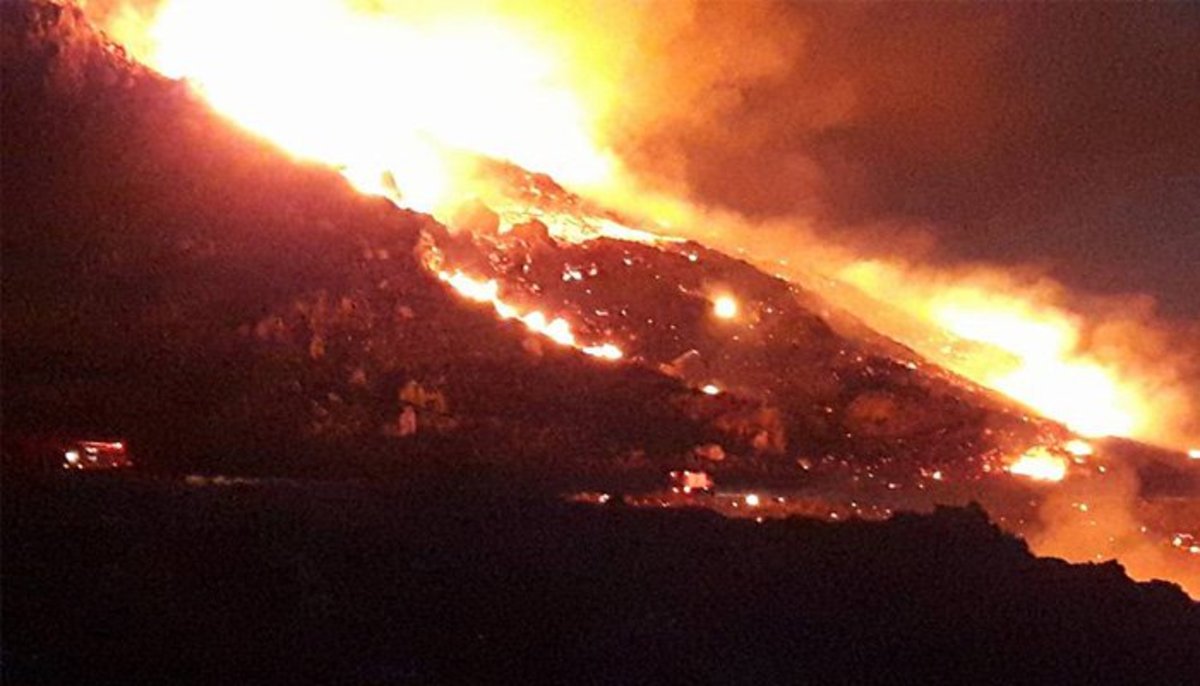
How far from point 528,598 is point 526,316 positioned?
82.2 ft

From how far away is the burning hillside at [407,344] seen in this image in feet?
129

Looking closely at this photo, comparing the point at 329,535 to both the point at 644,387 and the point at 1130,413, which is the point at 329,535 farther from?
the point at 1130,413

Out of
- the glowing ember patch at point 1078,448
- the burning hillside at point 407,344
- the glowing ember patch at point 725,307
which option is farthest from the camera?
the glowing ember patch at point 725,307

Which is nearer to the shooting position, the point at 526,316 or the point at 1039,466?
the point at 526,316

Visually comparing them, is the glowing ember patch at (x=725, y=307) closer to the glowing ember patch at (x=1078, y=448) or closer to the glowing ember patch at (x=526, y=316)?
the glowing ember patch at (x=526, y=316)

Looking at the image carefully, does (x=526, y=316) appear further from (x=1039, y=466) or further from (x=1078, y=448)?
(x=1078, y=448)

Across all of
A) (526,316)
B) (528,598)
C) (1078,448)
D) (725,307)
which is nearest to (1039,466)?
(1078,448)

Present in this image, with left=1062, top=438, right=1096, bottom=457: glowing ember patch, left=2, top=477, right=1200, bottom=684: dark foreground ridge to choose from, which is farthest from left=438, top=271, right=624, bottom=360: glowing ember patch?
left=2, top=477, right=1200, bottom=684: dark foreground ridge

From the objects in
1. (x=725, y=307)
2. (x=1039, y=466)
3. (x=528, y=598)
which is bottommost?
(x=528, y=598)

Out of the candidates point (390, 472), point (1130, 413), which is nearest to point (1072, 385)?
point (1130, 413)

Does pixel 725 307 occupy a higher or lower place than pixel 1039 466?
higher

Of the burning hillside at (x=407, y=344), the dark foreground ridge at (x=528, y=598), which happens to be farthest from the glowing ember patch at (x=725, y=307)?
the dark foreground ridge at (x=528, y=598)

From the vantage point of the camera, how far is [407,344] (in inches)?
1708

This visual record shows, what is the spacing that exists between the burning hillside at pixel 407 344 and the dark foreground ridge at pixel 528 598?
8.65m
